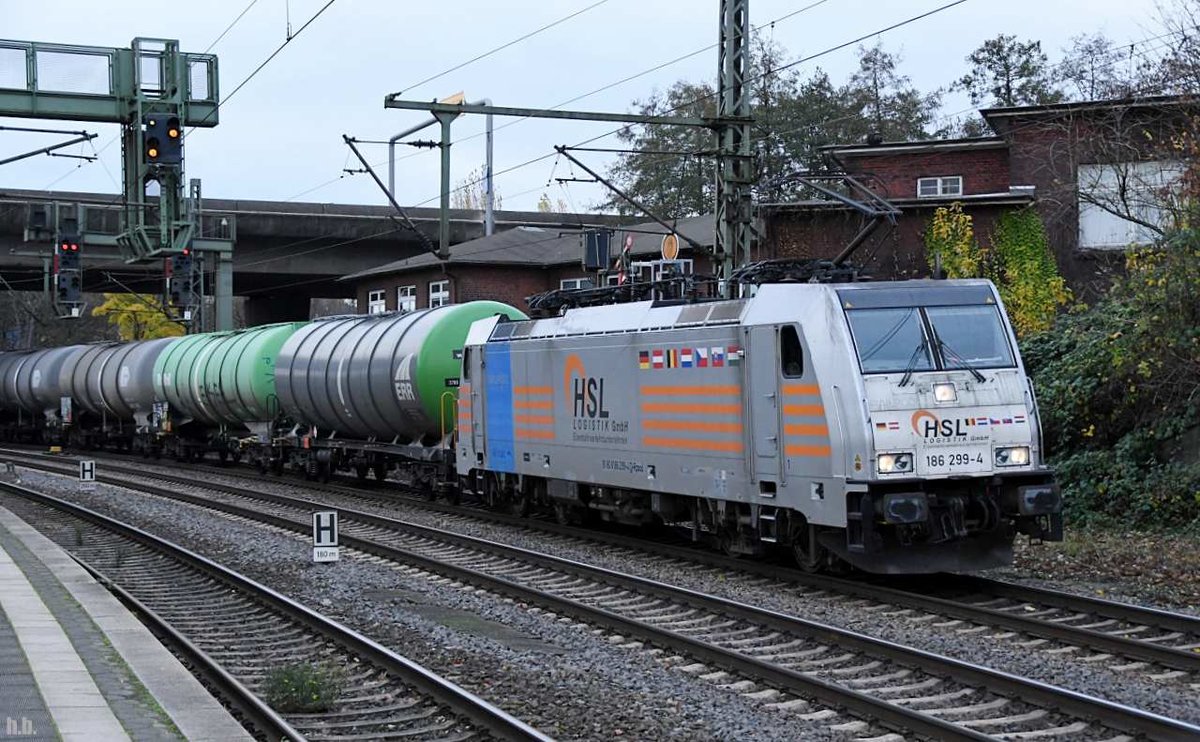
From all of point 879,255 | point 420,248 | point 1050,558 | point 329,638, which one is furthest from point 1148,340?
point 420,248

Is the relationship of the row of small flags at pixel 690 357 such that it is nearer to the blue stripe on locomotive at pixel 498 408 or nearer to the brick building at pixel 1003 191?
the blue stripe on locomotive at pixel 498 408

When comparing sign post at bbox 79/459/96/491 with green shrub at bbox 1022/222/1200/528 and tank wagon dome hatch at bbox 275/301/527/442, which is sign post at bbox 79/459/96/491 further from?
green shrub at bbox 1022/222/1200/528

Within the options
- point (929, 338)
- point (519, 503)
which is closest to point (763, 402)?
point (929, 338)

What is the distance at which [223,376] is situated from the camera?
35.3 m

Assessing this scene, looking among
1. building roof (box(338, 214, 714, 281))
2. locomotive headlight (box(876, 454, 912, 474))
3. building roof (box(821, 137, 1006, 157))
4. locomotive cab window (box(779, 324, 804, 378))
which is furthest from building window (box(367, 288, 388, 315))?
locomotive headlight (box(876, 454, 912, 474))

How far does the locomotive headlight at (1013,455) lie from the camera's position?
14.0m

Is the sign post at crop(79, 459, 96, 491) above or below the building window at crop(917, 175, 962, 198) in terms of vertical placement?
below

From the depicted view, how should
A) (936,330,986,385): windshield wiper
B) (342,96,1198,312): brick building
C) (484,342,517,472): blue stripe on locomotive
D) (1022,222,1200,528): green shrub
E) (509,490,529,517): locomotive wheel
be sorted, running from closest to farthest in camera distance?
1. (936,330,986,385): windshield wiper
2. (1022,222,1200,528): green shrub
3. (484,342,517,472): blue stripe on locomotive
4. (509,490,529,517): locomotive wheel
5. (342,96,1198,312): brick building

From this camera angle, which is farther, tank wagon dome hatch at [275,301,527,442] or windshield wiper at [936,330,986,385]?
tank wagon dome hatch at [275,301,527,442]

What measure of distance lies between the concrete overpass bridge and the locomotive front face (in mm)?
39327

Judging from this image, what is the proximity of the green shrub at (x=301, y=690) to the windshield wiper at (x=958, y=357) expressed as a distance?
6757mm

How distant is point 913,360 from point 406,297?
40579 millimetres

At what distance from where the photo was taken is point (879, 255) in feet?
122

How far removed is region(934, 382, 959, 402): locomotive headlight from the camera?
1390 cm
